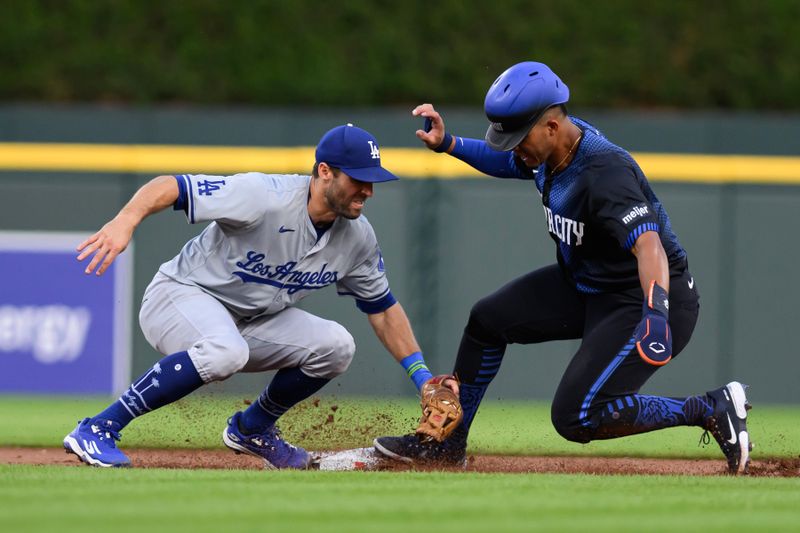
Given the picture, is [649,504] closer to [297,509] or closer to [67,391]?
[297,509]

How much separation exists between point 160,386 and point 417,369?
Result: 103cm

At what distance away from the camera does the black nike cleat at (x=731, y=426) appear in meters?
4.91

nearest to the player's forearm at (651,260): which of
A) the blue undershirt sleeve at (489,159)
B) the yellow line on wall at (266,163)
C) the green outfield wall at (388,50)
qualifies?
the blue undershirt sleeve at (489,159)

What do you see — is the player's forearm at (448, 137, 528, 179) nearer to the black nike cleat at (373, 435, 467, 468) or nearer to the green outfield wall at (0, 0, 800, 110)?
the black nike cleat at (373, 435, 467, 468)

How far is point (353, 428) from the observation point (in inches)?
250

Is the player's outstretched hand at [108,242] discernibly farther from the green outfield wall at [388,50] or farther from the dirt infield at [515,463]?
the green outfield wall at [388,50]

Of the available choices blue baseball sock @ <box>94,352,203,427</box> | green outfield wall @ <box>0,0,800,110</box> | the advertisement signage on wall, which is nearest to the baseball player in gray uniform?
blue baseball sock @ <box>94,352,203,427</box>

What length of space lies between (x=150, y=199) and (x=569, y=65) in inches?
245

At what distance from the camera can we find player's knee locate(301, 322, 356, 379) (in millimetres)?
5258

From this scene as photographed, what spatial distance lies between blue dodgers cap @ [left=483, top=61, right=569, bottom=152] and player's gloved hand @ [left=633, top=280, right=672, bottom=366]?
33.9 inches

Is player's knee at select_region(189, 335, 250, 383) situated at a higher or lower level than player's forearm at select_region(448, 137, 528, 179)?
lower

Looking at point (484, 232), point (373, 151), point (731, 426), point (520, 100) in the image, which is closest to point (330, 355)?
point (373, 151)

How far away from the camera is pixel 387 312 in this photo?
17.7ft

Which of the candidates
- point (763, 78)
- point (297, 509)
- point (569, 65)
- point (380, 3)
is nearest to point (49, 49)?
point (380, 3)
